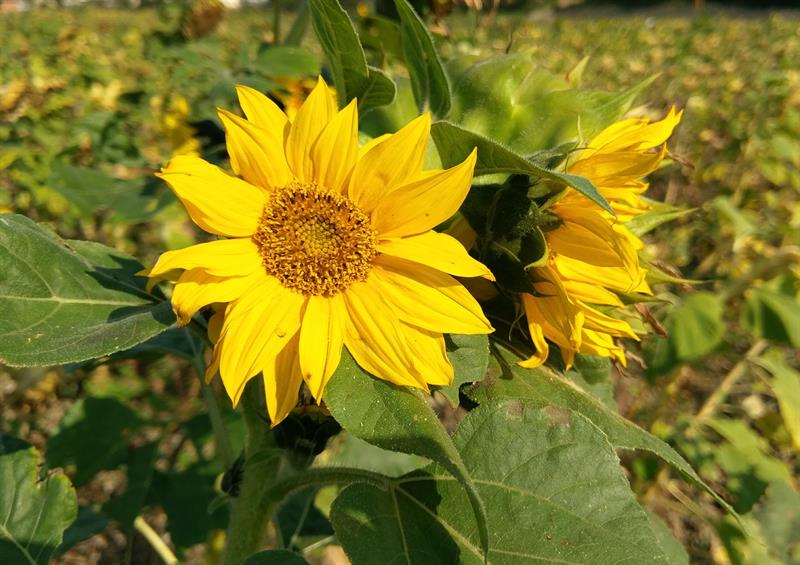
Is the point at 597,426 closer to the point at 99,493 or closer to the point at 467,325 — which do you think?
the point at 467,325

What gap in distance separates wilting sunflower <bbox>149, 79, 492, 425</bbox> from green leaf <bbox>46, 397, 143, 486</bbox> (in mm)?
1080

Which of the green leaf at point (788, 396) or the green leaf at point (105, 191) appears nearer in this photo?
the green leaf at point (105, 191)

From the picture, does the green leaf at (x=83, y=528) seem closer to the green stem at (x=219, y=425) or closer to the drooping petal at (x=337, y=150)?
the green stem at (x=219, y=425)

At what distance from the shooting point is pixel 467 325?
0.70 m

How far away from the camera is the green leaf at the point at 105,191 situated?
187 cm

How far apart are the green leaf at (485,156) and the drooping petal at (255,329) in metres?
0.24

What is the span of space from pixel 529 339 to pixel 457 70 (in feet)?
1.22

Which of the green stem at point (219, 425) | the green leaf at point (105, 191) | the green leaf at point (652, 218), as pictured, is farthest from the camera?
the green leaf at point (105, 191)

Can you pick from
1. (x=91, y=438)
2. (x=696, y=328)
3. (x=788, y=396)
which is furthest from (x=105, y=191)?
(x=788, y=396)

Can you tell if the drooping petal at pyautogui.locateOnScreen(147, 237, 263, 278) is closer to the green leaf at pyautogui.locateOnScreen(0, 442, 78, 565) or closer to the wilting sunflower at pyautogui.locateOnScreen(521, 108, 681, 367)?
the wilting sunflower at pyautogui.locateOnScreen(521, 108, 681, 367)

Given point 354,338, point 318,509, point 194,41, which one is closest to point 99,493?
point 318,509

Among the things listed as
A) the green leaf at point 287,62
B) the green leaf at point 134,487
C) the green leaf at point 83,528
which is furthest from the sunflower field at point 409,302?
the green leaf at point 287,62

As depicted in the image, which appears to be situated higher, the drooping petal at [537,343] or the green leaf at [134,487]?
the drooping petal at [537,343]

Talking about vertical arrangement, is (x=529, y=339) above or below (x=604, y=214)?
below
